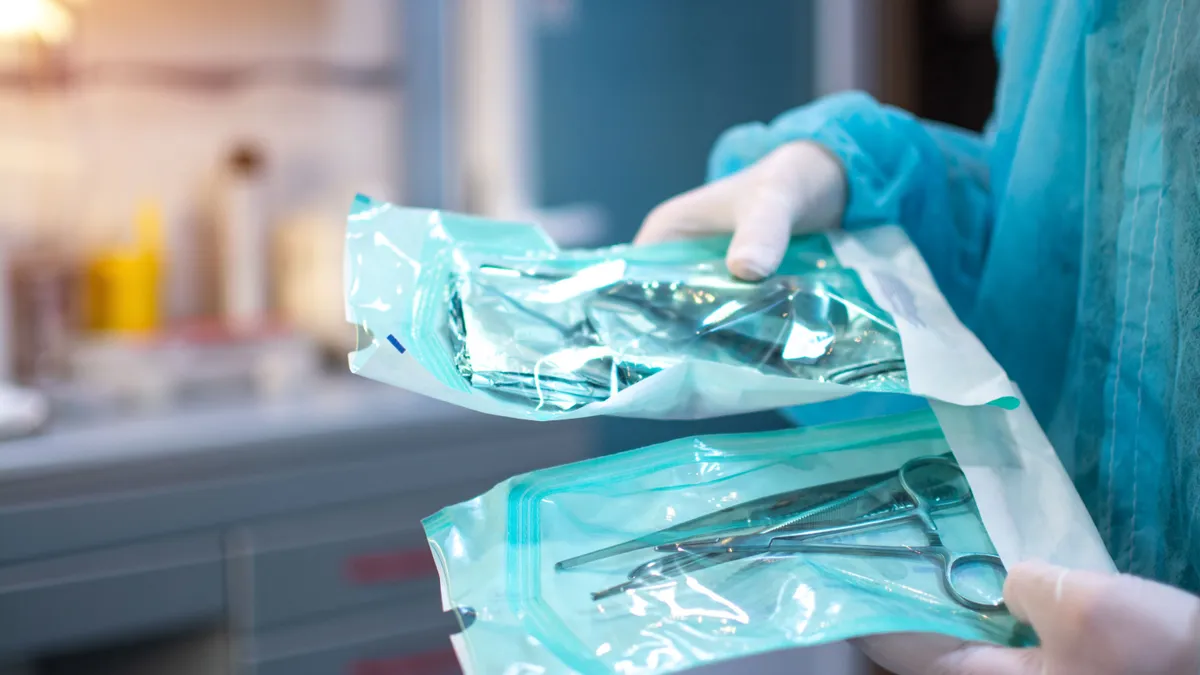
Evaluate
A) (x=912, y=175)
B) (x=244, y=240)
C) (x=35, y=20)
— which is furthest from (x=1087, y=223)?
(x=35, y=20)

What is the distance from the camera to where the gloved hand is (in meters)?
0.27

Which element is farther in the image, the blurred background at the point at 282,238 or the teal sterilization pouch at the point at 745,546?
the blurred background at the point at 282,238

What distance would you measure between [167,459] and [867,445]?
30.8 inches

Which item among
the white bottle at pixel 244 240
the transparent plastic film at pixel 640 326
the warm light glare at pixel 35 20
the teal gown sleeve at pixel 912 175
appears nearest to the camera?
the transparent plastic film at pixel 640 326

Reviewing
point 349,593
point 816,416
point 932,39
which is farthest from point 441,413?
point 932,39

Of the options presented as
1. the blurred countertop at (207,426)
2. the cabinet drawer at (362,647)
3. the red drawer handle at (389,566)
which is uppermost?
the blurred countertop at (207,426)

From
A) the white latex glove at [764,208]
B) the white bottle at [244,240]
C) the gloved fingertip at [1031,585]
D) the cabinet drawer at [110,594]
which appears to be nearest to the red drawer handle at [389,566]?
the cabinet drawer at [110,594]

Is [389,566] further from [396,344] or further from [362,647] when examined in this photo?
[396,344]

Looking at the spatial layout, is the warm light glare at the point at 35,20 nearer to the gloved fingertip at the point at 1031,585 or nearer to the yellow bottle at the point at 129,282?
the yellow bottle at the point at 129,282

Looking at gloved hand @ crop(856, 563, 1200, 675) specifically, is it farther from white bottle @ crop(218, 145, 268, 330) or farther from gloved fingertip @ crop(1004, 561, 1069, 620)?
white bottle @ crop(218, 145, 268, 330)

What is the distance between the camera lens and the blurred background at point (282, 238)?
3.00 feet

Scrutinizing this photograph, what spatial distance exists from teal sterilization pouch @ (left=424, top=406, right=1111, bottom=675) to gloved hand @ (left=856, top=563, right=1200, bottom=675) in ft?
0.05

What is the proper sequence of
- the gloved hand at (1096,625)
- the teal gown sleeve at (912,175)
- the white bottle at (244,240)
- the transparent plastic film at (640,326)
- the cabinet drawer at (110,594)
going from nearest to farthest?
the gloved hand at (1096,625), the transparent plastic film at (640,326), the teal gown sleeve at (912,175), the cabinet drawer at (110,594), the white bottle at (244,240)

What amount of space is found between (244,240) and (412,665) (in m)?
0.64
